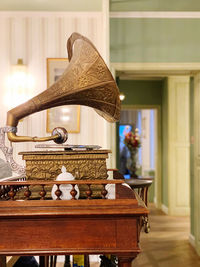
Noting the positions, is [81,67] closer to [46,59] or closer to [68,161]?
[68,161]

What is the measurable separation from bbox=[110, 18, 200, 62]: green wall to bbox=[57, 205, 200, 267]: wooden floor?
2099 millimetres

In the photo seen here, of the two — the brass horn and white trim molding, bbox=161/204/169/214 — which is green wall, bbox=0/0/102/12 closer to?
the brass horn

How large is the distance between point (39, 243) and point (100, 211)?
0.20 meters

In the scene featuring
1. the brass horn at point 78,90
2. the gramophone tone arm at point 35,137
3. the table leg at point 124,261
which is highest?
the brass horn at point 78,90

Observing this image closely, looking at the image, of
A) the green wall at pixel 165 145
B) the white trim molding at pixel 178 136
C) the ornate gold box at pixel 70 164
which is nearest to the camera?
the ornate gold box at pixel 70 164

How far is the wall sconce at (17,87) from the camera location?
3586mm

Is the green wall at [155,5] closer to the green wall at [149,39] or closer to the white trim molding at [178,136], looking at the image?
the green wall at [149,39]

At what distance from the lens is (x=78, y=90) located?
134cm

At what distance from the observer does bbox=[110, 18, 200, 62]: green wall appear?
11.9 feet

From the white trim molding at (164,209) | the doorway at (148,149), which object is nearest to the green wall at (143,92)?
the doorway at (148,149)

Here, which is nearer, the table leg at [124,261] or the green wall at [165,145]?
the table leg at [124,261]

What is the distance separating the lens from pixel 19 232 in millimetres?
986

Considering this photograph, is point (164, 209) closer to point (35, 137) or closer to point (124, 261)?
point (35, 137)

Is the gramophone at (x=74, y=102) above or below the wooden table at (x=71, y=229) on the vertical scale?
above
